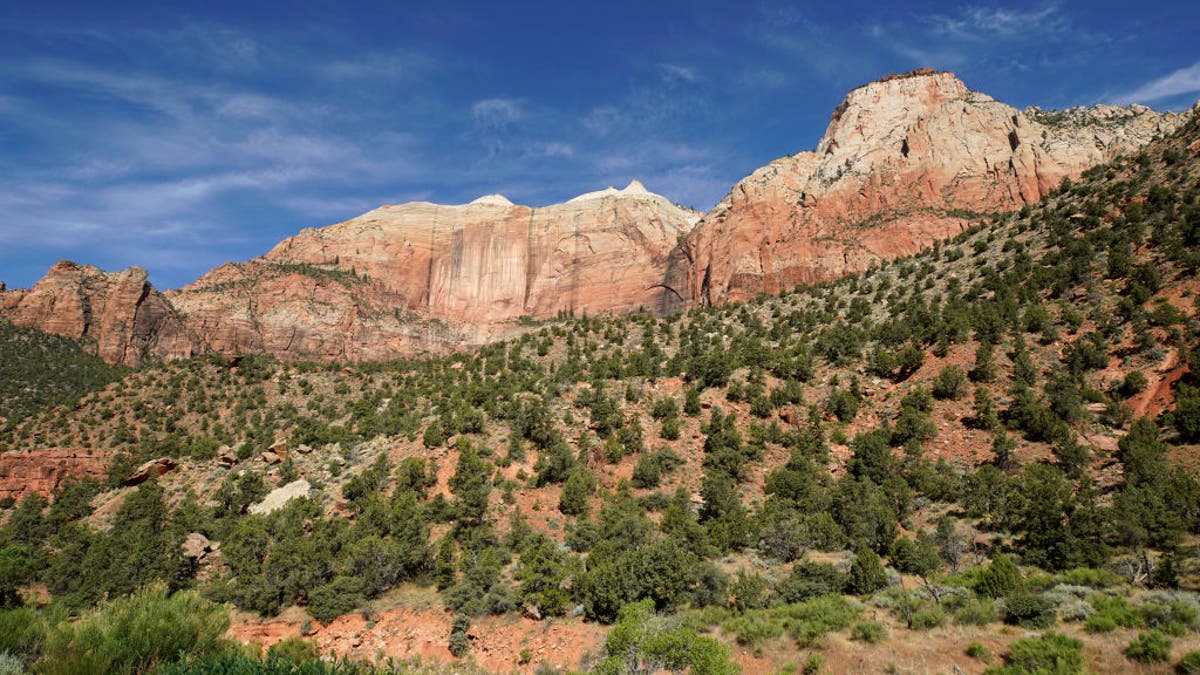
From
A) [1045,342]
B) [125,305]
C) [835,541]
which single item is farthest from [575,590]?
[125,305]

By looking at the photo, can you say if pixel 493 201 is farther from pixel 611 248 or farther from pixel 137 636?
pixel 137 636

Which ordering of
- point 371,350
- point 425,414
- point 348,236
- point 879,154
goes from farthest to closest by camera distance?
point 348,236 < point 371,350 < point 879,154 < point 425,414

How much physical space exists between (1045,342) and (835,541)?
1756 centimetres

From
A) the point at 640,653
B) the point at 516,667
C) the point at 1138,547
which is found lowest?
the point at 516,667

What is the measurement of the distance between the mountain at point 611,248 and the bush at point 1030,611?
62.9 meters

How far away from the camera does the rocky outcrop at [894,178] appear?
73938mm

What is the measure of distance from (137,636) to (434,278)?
117434mm

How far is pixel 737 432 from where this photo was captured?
30.8 meters

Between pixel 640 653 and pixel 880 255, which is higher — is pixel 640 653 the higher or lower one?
the lower one

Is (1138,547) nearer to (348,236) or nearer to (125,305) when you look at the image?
(125,305)

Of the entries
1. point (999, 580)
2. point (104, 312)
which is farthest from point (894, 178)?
point (104, 312)

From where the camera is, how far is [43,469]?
4216cm

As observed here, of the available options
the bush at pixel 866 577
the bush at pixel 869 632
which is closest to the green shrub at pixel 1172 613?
the bush at pixel 869 632

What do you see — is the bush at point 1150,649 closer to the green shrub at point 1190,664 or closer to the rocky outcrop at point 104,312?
the green shrub at point 1190,664
